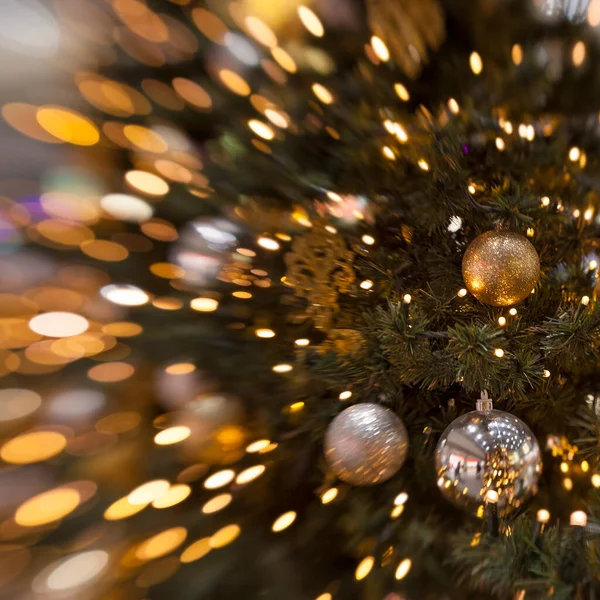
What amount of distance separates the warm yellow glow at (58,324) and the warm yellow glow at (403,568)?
0.47 m

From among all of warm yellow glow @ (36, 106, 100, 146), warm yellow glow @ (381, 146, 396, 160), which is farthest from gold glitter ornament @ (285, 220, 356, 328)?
warm yellow glow @ (36, 106, 100, 146)

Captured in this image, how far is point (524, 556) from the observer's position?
0.35 metres

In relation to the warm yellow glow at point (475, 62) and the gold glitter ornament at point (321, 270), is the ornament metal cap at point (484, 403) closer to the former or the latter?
the gold glitter ornament at point (321, 270)

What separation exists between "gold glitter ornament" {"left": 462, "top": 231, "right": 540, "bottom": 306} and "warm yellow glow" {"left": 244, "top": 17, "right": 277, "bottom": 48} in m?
0.33

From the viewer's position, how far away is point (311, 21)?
499mm

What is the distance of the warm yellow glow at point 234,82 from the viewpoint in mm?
457

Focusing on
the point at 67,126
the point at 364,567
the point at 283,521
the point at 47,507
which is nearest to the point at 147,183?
the point at 67,126

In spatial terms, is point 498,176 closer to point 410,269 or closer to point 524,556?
point 410,269

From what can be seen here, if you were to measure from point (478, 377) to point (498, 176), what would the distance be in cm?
23

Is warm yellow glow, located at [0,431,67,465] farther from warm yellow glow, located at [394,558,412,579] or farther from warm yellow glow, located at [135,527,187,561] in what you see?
warm yellow glow, located at [394,558,412,579]

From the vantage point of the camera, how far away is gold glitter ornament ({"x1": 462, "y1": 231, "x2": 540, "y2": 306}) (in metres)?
0.36

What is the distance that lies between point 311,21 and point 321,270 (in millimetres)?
311

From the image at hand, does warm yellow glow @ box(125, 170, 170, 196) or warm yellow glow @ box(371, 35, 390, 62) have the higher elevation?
warm yellow glow @ box(371, 35, 390, 62)

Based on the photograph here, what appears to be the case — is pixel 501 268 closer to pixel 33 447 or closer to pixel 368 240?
pixel 368 240
